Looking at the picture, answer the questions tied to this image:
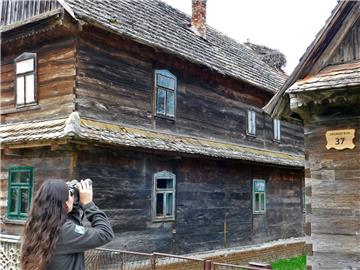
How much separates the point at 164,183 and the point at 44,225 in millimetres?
9674

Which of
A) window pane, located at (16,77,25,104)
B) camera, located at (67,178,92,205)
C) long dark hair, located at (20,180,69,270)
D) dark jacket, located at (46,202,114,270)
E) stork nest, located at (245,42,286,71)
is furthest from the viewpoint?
stork nest, located at (245,42,286,71)

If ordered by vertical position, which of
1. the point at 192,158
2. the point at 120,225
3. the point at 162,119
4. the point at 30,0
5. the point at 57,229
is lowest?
the point at 120,225

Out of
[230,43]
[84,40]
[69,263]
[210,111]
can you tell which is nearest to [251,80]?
[210,111]

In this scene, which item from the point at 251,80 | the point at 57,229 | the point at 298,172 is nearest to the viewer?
the point at 57,229

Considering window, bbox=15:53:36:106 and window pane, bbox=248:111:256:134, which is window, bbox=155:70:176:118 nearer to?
window, bbox=15:53:36:106

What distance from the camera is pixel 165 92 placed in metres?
13.2

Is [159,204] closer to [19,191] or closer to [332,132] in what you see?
[19,191]

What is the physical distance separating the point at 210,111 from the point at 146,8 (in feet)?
12.9

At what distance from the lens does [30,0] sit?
11492 mm

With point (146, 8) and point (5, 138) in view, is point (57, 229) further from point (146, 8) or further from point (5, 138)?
point (146, 8)

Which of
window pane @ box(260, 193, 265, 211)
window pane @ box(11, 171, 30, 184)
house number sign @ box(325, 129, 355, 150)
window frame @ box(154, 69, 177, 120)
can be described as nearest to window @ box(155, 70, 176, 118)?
window frame @ box(154, 69, 177, 120)

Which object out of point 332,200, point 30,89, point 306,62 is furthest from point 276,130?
point 332,200

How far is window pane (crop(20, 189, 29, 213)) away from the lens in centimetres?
1112

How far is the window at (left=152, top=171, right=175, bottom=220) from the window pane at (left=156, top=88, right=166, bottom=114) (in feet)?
5.85
